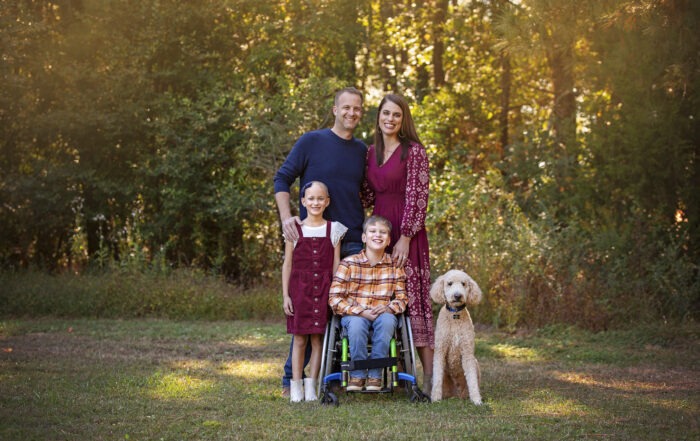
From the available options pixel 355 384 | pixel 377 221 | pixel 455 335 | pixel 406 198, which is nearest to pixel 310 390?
pixel 355 384

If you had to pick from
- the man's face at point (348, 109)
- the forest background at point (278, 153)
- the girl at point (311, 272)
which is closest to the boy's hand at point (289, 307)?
the girl at point (311, 272)

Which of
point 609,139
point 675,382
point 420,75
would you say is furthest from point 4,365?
point 420,75

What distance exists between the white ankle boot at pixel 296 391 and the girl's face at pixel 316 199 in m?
1.10

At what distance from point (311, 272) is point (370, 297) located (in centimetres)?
41

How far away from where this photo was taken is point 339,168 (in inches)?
227

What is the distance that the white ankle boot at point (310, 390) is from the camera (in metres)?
5.62

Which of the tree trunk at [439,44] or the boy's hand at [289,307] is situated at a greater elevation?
the tree trunk at [439,44]

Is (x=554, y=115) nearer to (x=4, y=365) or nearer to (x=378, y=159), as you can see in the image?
(x=378, y=159)

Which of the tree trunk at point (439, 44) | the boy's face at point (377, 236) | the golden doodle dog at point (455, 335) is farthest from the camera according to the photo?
the tree trunk at point (439, 44)

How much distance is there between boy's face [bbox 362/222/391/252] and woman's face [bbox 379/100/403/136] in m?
0.64

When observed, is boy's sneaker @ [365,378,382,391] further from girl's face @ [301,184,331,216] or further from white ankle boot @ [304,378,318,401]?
girl's face @ [301,184,331,216]

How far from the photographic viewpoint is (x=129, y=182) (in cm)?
1312

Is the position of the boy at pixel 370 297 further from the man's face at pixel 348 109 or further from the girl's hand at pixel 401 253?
the man's face at pixel 348 109

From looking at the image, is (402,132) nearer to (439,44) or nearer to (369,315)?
(369,315)
